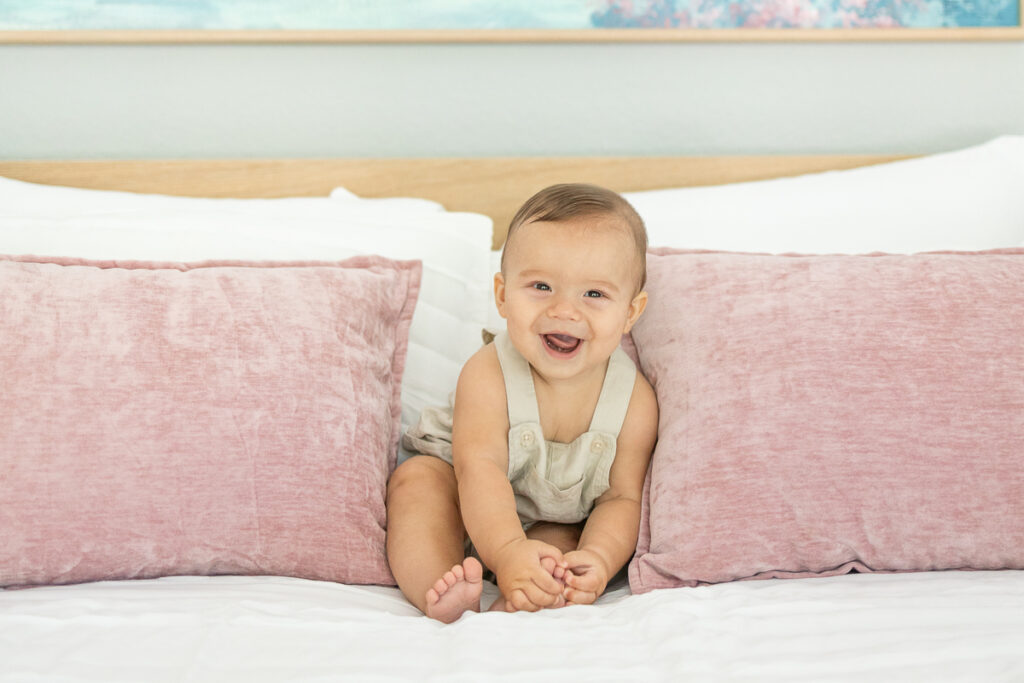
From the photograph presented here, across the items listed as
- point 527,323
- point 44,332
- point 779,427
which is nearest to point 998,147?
point 779,427

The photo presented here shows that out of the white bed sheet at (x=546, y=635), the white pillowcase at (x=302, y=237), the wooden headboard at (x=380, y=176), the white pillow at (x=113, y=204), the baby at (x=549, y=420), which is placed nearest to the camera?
the white bed sheet at (x=546, y=635)

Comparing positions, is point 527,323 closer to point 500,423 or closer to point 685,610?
point 500,423

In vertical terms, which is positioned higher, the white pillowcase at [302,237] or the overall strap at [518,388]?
the white pillowcase at [302,237]

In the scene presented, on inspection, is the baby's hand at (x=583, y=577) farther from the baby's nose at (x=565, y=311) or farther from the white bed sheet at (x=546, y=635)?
the baby's nose at (x=565, y=311)

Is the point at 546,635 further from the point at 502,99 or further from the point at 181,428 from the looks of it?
the point at 502,99

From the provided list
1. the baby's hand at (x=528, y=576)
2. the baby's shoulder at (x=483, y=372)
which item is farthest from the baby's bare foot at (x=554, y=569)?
the baby's shoulder at (x=483, y=372)

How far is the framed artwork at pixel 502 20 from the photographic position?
1.52 m

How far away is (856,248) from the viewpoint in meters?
1.30

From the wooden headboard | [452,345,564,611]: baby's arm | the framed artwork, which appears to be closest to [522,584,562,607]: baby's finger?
[452,345,564,611]: baby's arm

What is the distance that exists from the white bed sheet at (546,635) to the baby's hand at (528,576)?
0.10 feet

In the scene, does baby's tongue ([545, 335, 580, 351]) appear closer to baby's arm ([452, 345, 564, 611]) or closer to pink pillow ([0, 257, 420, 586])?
baby's arm ([452, 345, 564, 611])

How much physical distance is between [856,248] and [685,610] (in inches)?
29.8

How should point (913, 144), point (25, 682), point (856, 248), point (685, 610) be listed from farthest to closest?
point (913, 144) < point (856, 248) < point (685, 610) < point (25, 682)

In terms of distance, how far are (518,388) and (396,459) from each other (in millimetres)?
200
